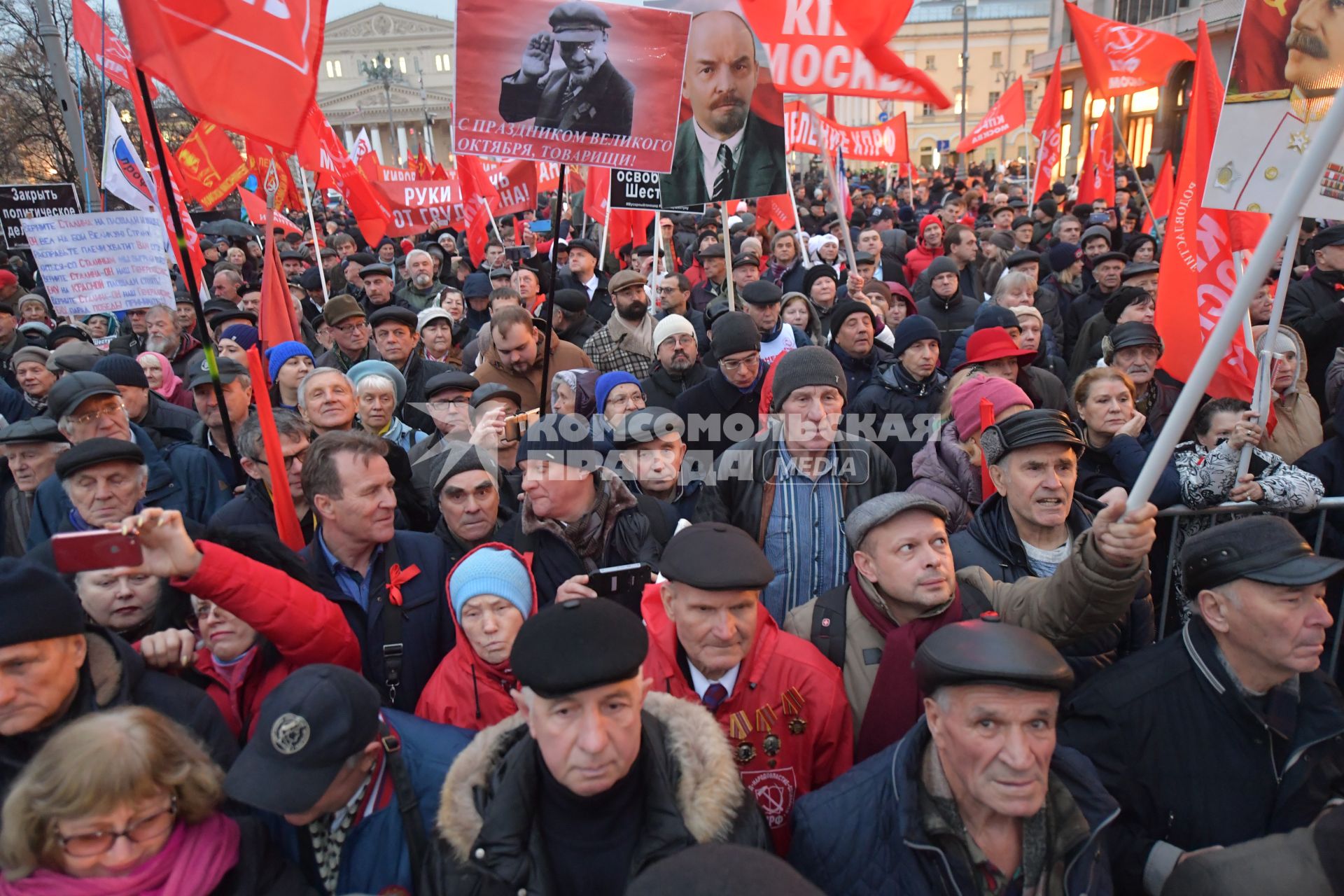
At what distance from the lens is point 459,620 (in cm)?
267

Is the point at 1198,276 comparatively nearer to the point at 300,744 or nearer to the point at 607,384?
the point at 607,384

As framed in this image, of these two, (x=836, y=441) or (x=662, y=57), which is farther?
(x=662, y=57)

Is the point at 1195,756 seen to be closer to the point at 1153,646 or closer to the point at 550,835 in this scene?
the point at 1153,646

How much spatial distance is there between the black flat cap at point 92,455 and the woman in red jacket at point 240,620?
97 centimetres

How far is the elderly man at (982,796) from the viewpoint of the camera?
180 cm

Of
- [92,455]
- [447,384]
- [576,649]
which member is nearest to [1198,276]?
[576,649]

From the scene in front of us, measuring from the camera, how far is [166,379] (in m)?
6.25

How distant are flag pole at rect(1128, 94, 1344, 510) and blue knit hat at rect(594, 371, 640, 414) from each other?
9.66 ft

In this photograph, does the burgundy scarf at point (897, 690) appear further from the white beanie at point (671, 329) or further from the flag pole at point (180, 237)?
the white beanie at point (671, 329)

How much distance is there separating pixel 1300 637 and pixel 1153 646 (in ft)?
1.18

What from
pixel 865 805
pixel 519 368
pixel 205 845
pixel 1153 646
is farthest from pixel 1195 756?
pixel 519 368

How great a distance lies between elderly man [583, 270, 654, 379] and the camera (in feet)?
21.2

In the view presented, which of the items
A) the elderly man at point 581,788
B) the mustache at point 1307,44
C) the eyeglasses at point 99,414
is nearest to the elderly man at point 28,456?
the eyeglasses at point 99,414

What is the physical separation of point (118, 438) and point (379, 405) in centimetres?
125
